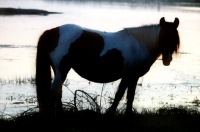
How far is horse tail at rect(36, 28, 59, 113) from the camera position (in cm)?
619

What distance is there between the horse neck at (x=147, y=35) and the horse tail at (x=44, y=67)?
1.17 meters

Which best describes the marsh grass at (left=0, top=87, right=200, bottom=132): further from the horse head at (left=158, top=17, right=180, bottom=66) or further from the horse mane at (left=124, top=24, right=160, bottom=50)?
the horse mane at (left=124, top=24, right=160, bottom=50)

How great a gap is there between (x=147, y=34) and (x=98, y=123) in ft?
5.07

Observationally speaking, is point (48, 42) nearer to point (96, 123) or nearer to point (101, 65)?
point (101, 65)

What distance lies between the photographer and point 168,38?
6.34m

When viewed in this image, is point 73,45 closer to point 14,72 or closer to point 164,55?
point 164,55

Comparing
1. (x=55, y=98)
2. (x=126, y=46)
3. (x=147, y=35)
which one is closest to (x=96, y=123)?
(x=55, y=98)

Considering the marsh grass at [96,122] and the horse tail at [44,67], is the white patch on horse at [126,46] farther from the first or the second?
the marsh grass at [96,122]

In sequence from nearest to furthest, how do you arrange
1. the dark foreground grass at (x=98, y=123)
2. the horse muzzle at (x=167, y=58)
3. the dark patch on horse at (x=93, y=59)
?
the dark foreground grass at (x=98, y=123), the dark patch on horse at (x=93, y=59), the horse muzzle at (x=167, y=58)

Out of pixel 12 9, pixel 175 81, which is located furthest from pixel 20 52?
pixel 12 9

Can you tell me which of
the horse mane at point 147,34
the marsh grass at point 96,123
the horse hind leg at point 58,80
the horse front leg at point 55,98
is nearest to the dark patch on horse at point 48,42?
the horse hind leg at point 58,80

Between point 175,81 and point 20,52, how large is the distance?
21.7 ft

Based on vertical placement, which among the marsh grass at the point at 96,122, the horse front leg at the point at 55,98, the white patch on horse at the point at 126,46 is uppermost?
the white patch on horse at the point at 126,46

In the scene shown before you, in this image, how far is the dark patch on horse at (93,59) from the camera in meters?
6.25
